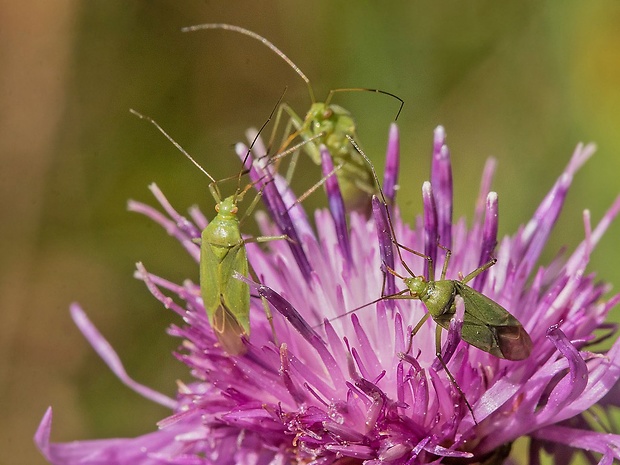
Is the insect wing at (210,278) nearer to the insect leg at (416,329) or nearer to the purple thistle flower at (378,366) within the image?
the purple thistle flower at (378,366)

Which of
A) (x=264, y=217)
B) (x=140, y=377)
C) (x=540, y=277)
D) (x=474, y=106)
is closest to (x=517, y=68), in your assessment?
(x=474, y=106)

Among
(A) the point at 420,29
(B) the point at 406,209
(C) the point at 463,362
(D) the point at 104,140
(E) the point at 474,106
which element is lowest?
(C) the point at 463,362

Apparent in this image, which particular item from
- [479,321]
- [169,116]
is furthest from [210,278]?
[169,116]

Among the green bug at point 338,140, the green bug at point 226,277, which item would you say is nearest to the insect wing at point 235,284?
the green bug at point 226,277

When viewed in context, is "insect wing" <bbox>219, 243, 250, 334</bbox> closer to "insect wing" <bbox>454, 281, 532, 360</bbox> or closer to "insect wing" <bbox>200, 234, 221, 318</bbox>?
"insect wing" <bbox>200, 234, 221, 318</bbox>

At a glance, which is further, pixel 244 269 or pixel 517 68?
pixel 517 68

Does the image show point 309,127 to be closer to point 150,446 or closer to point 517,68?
point 150,446

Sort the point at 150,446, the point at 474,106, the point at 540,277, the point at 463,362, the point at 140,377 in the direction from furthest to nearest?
the point at 474,106 < the point at 140,377 < the point at 150,446 < the point at 540,277 < the point at 463,362
